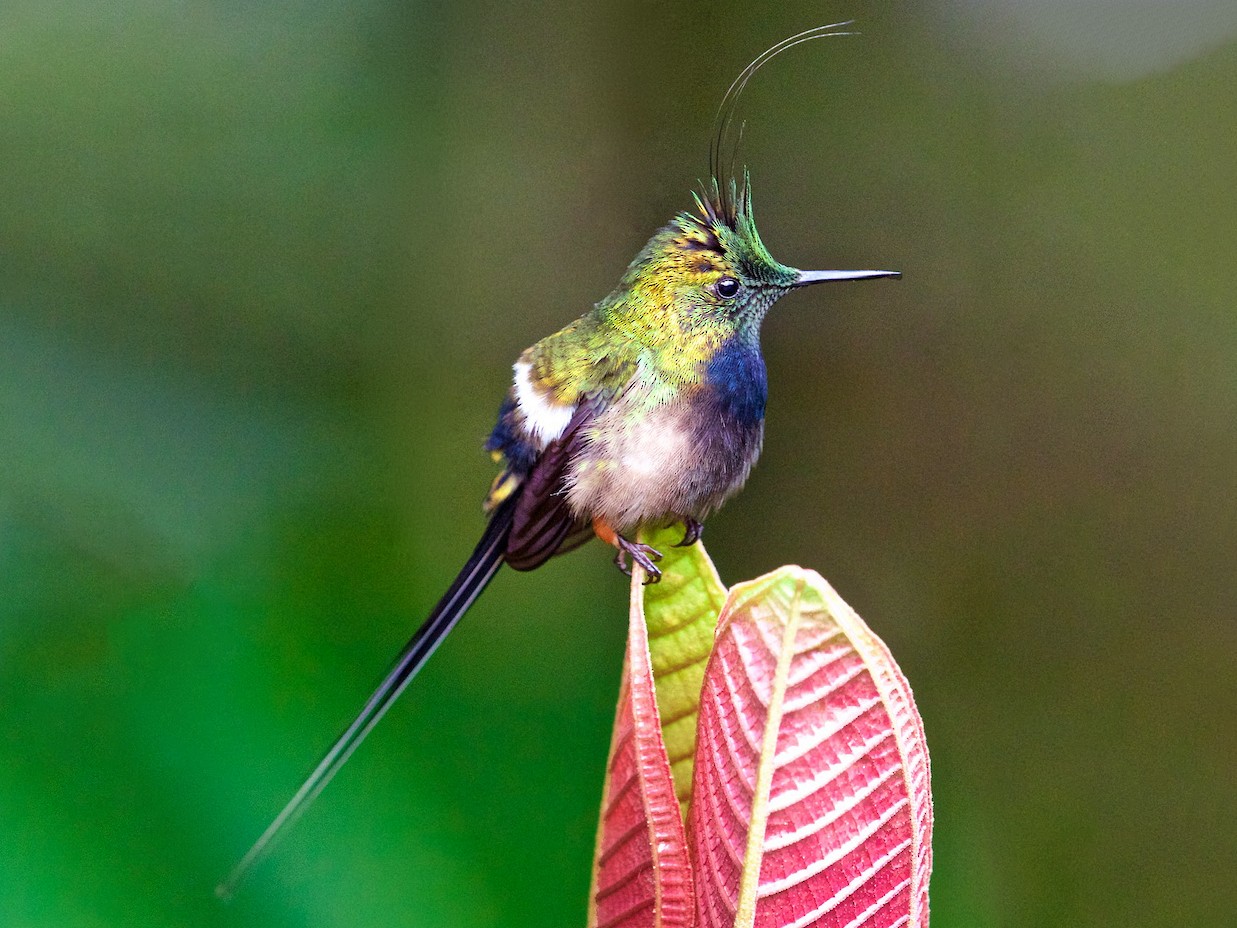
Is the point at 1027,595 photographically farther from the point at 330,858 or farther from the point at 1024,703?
the point at 330,858

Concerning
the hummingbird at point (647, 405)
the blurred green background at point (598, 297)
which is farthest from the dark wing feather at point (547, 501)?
the blurred green background at point (598, 297)

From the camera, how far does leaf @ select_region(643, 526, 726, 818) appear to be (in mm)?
323

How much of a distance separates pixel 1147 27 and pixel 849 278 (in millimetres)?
472

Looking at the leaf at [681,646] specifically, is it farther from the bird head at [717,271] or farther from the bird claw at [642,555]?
the bird head at [717,271]

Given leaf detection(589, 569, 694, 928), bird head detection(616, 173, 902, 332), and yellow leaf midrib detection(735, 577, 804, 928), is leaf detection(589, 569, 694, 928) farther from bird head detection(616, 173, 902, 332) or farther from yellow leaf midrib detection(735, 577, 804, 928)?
bird head detection(616, 173, 902, 332)

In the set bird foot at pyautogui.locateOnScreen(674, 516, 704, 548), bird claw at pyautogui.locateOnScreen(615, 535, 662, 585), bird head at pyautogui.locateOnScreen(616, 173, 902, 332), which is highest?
bird head at pyautogui.locateOnScreen(616, 173, 902, 332)

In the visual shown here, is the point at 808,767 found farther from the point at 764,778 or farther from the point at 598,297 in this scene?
Answer: the point at 598,297

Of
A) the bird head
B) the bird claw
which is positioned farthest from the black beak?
the bird claw

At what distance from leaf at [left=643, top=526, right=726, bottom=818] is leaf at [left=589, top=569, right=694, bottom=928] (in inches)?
0.8

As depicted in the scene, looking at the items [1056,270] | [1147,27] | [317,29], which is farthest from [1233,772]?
[317,29]

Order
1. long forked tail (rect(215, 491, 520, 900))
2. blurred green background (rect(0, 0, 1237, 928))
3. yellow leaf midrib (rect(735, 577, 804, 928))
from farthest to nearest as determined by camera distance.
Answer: blurred green background (rect(0, 0, 1237, 928)), long forked tail (rect(215, 491, 520, 900)), yellow leaf midrib (rect(735, 577, 804, 928))

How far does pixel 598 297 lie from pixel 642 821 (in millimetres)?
510

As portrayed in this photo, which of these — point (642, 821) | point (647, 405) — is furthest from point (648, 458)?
point (642, 821)

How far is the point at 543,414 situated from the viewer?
1.29ft
